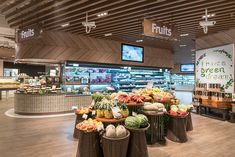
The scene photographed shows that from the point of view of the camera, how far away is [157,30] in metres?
5.07

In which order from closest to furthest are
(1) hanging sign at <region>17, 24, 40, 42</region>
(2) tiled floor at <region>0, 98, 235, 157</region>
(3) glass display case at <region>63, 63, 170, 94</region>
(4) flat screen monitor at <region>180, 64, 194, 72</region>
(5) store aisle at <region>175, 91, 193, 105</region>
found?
1. (2) tiled floor at <region>0, 98, 235, 157</region>
2. (1) hanging sign at <region>17, 24, 40, 42</region>
3. (3) glass display case at <region>63, 63, 170, 94</region>
4. (5) store aisle at <region>175, 91, 193, 105</region>
5. (4) flat screen monitor at <region>180, 64, 194, 72</region>

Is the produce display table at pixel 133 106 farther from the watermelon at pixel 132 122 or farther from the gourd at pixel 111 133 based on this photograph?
the gourd at pixel 111 133

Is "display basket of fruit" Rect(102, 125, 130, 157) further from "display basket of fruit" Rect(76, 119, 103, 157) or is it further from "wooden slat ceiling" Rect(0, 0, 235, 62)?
"wooden slat ceiling" Rect(0, 0, 235, 62)

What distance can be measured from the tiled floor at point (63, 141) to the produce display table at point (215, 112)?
2.21 feet

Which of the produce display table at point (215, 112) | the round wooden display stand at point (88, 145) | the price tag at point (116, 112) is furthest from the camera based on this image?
the produce display table at point (215, 112)

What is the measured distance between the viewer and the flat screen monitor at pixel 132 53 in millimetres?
11000

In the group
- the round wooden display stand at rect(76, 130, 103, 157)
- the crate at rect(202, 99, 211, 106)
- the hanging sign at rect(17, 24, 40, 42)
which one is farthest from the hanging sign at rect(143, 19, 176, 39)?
the crate at rect(202, 99, 211, 106)

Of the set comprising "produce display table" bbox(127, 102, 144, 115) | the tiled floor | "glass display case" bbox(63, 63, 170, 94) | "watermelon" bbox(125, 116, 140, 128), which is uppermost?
"glass display case" bbox(63, 63, 170, 94)

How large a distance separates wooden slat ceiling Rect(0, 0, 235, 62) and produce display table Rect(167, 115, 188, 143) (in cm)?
286

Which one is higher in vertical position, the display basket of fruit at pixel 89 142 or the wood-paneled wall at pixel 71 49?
the wood-paneled wall at pixel 71 49

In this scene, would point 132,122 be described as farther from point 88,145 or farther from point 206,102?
point 206,102

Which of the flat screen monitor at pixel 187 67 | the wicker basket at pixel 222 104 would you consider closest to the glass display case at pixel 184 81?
the flat screen monitor at pixel 187 67

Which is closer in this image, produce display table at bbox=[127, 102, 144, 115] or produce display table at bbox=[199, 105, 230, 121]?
produce display table at bbox=[127, 102, 144, 115]

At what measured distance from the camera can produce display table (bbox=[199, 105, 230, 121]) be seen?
26.3 ft
